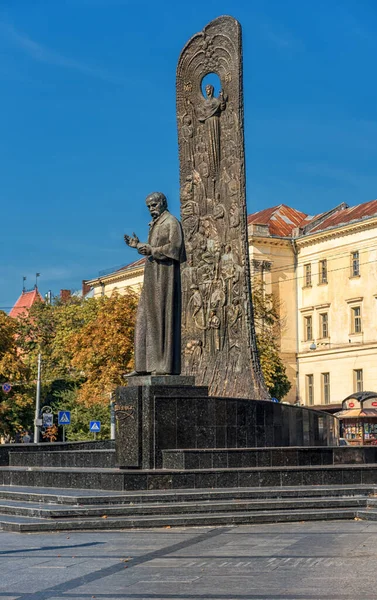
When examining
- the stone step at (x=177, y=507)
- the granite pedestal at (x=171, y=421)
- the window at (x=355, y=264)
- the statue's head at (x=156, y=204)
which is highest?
the window at (x=355, y=264)

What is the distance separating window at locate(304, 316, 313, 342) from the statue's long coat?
62.7 metres

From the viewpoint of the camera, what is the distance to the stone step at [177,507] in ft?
47.4

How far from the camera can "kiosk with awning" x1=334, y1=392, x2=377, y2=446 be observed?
5047 centimetres

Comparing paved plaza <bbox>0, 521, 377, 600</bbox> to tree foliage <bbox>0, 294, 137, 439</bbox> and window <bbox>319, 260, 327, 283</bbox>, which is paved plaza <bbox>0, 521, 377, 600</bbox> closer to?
tree foliage <bbox>0, 294, 137, 439</bbox>

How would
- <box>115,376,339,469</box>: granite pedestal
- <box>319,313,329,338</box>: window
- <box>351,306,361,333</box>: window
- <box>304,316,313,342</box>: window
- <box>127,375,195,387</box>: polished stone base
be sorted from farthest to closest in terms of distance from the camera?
1. <box>304,316,313,342</box>: window
2. <box>319,313,329,338</box>: window
3. <box>351,306,361,333</box>: window
4. <box>127,375,195,387</box>: polished stone base
5. <box>115,376,339,469</box>: granite pedestal

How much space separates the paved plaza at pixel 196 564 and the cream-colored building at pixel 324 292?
6009 centimetres

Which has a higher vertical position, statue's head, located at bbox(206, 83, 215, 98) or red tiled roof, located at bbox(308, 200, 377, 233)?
red tiled roof, located at bbox(308, 200, 377, 233)

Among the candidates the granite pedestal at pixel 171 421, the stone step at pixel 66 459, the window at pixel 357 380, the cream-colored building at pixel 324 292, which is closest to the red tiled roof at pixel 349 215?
the cream-colored building at pixel 324 292

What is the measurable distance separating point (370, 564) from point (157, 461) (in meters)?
7.60

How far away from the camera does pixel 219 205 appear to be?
25188 millimetres

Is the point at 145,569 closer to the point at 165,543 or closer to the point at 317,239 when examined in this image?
the point at 165,543

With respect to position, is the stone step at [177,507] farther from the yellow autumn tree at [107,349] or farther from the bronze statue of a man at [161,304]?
the yellow autumn tree at [107,349]

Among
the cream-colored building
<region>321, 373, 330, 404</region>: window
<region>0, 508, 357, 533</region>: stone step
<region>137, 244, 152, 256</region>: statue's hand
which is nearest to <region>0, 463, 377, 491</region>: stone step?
<region>0, 508, 357, 533</region>: stone step

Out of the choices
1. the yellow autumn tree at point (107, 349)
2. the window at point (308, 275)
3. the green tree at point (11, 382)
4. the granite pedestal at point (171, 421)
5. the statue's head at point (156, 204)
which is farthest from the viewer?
the window at point (308, 275)
